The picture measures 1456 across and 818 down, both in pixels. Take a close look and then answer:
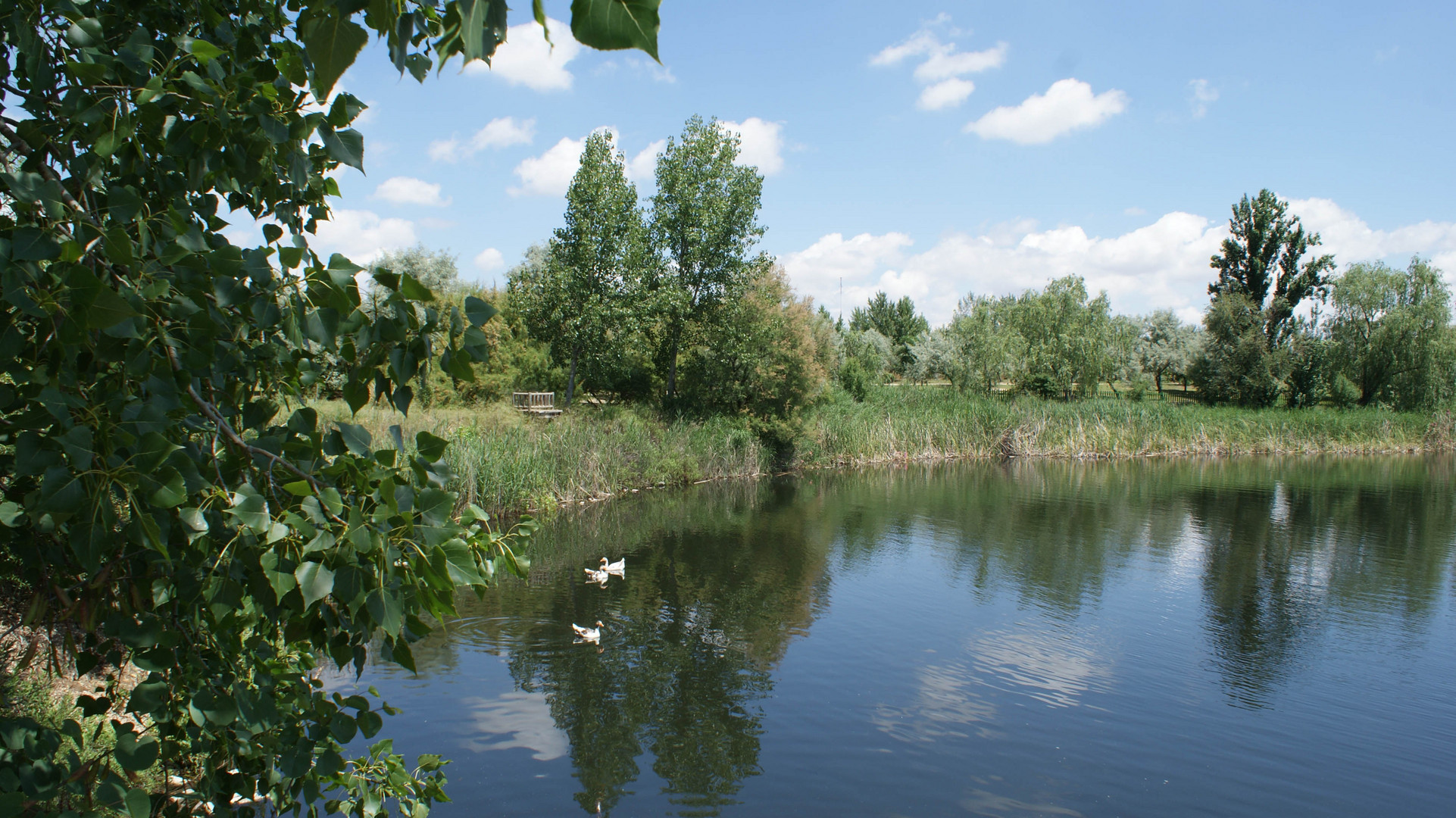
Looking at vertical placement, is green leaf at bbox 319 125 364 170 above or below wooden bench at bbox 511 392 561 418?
above

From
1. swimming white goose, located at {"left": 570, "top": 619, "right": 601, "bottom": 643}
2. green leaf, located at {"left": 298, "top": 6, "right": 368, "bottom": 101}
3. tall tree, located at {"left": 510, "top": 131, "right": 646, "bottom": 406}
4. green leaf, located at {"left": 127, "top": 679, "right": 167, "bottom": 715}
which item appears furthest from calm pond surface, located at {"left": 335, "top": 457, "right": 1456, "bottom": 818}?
tall tree, located at {"left": 510, "top": 131, "right": 646, "bottom": 406}

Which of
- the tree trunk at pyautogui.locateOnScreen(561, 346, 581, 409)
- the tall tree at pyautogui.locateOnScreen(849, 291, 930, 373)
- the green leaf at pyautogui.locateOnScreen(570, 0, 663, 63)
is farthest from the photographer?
the tall tree at pyautogui.locateOnScreen(849, 291, 930, 373)

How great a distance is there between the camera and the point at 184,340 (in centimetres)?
188

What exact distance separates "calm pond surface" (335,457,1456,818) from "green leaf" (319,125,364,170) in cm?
525

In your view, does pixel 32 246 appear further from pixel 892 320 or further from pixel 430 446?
A: pixel 892 320

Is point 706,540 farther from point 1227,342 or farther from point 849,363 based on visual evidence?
point 1227,342

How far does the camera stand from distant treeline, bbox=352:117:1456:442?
968 inches

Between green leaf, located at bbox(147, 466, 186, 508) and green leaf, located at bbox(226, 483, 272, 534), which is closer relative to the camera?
green leaf, located at bbox(147, 466, 186, 508)

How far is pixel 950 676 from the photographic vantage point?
340 inches

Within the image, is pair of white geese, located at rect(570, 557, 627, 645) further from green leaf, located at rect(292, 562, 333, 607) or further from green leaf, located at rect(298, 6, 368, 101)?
green leaf, located at rect(298, 6, 368, 101)

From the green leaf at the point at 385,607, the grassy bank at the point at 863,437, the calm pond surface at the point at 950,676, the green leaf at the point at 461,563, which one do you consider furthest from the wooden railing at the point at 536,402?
the green leaf at the point at 385,607

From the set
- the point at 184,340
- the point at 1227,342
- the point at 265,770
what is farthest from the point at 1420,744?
the point at 1227,342

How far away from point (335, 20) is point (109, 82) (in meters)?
1.20

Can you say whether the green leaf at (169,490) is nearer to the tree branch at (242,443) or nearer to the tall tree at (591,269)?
the tree branch at (242,443)
